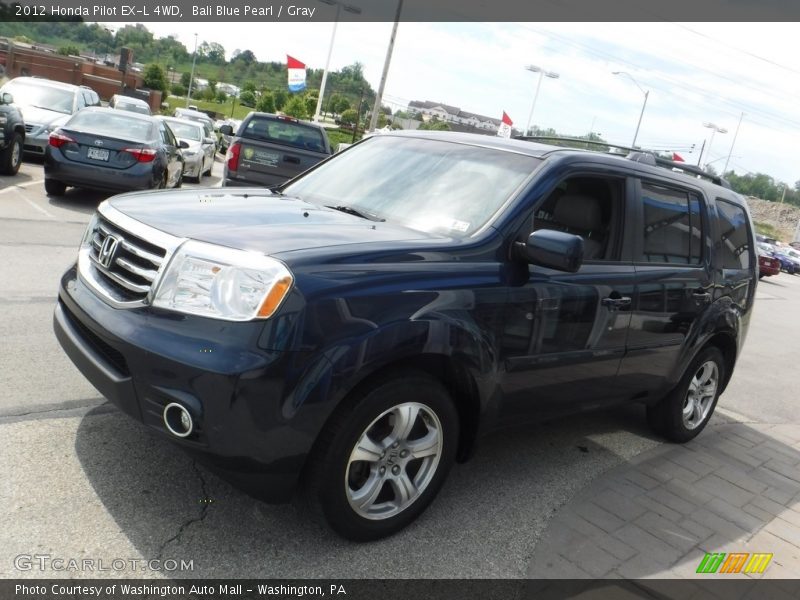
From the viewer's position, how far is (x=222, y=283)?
2926 mm

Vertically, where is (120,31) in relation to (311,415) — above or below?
above

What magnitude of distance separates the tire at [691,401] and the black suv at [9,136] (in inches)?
425

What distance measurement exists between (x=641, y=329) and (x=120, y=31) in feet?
Answer: 504

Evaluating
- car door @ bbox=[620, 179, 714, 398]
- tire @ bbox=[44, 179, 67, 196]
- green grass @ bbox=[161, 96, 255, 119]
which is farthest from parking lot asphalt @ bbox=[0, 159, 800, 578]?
green grass @ bbox=[161, 96, 255, 119]

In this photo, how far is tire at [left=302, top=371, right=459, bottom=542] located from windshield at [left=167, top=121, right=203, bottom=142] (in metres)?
17.1

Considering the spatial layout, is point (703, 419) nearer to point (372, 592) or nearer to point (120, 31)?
point (372, 592)

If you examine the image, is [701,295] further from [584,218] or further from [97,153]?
[97,153]

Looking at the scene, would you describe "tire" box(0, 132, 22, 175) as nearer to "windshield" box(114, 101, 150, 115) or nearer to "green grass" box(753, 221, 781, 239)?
"windshield" box(114, 101, 150, 115)

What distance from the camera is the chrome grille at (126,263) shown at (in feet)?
10.3

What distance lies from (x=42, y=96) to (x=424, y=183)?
15.1m

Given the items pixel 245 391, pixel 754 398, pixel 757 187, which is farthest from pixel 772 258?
pixel 757 187

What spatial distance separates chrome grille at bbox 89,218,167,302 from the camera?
313cm

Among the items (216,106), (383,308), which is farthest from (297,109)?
(383,308)

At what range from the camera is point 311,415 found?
114 inches
